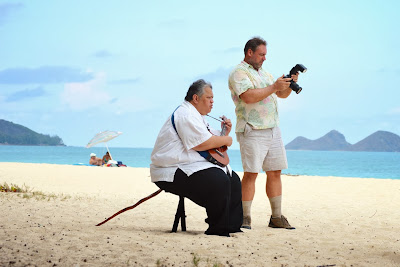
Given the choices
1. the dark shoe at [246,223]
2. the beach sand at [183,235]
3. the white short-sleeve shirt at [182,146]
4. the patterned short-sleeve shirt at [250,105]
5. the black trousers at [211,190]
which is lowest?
the beach sand at [183,235]

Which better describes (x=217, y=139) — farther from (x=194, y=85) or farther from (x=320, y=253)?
(x=320, y=253)

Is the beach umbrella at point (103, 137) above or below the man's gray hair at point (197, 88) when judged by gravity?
above

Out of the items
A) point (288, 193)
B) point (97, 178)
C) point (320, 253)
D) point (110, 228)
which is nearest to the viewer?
point (320, 253)

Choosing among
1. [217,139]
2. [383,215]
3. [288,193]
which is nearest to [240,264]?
[217,139]

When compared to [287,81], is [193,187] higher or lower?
lower

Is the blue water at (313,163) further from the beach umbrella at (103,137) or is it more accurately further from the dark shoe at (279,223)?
the dark shoe at (279,223)

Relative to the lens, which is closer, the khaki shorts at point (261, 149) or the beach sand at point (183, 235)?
the beach sand at point (183, 235)

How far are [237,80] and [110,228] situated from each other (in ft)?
6.95

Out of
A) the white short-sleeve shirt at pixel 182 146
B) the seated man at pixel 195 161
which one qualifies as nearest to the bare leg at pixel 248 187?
the seated man at pixel 195 161

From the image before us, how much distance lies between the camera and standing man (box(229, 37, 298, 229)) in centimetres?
573

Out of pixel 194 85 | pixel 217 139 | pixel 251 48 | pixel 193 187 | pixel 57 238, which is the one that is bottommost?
pixel 57 238

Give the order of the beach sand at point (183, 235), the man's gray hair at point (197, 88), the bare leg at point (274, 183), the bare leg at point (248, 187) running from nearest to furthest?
the beach sand at point (183, 235)
the man's gray hair at point (197, 88)
the bare leg at point (248, 187)
the bare leg at point (274, 183)

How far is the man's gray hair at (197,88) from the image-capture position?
507cm

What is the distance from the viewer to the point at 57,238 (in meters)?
4.70
